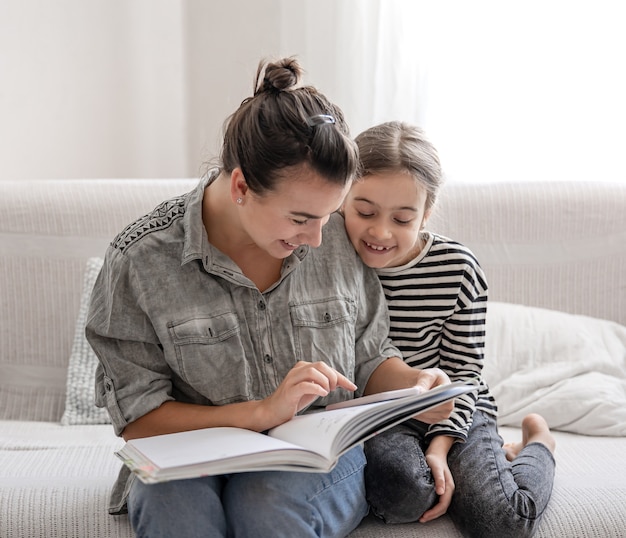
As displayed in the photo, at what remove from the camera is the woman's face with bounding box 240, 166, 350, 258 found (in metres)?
1.20

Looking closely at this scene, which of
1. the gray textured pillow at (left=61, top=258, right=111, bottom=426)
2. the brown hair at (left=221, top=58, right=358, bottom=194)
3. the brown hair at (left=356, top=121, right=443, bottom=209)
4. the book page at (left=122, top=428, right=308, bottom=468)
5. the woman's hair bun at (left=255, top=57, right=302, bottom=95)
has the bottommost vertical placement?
the gray textured pillow at (left=61, top=258, right=111, bottom=426)

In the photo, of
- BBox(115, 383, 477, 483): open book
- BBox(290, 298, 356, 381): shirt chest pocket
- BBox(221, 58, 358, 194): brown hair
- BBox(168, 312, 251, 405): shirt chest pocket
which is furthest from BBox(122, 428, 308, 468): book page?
BBox(221, 58, 358, 194): brown hair

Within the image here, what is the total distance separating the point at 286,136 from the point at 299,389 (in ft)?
1.17

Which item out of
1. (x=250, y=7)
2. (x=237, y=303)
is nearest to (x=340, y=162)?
(x=237, y=303)

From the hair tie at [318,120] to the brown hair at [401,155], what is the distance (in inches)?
8.0

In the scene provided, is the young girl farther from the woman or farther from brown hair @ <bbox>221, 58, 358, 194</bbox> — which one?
brown hair @ <bbox>221, 58, 358, 194</bbox>

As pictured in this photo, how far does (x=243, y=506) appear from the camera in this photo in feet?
3.82

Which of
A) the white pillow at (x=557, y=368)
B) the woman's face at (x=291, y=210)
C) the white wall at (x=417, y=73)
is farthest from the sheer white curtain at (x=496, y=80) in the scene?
the woman's face at (x=291, y=210)

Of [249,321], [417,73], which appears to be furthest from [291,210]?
[417,73]

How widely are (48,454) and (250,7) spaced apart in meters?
1.67

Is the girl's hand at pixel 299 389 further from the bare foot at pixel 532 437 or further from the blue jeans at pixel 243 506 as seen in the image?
the bare foot at pixel 532 437

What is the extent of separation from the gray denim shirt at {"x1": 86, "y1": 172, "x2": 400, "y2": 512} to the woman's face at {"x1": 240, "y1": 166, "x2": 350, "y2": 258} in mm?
88

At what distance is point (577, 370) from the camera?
75.1 inches

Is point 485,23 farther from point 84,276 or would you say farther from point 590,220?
point 84,276
